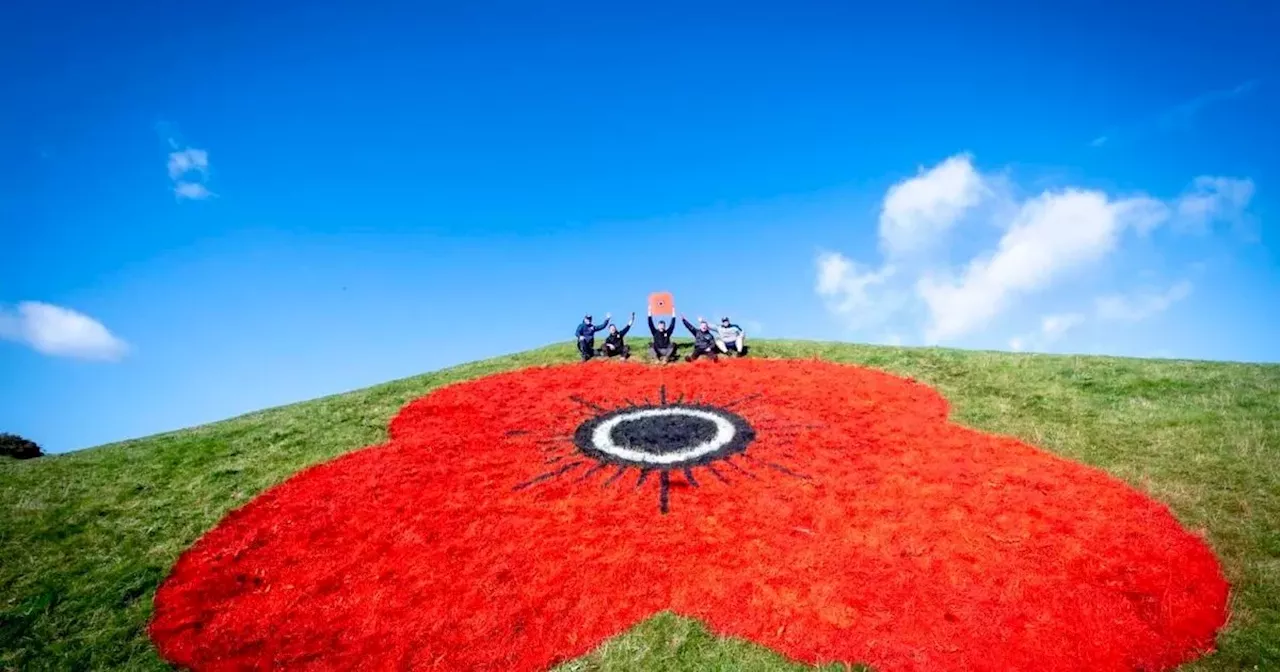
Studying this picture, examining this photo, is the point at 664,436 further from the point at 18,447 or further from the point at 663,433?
the point at 18,447

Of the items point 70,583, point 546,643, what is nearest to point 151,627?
point 70,583

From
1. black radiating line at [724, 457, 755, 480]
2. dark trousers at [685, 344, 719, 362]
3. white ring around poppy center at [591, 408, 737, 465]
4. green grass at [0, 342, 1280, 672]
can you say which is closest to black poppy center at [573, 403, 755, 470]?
white ring around poppy center at [591, 408, 737, 465]

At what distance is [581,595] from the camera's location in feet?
25.9

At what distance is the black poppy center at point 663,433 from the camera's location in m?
12.1

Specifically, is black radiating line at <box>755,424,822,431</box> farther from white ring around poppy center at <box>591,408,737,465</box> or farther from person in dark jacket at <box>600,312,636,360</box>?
person in dark jacket at <box>600,312,636,360</box>

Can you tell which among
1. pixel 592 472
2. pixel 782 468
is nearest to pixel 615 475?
pixel 592 472

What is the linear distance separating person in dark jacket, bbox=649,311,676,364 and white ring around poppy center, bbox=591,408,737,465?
203 inches

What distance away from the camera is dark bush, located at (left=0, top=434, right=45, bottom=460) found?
52.3 ft

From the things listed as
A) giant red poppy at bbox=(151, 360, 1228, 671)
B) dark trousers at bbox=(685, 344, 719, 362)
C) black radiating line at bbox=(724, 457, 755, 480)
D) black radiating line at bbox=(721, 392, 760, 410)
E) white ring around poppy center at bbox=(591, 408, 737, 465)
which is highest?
dark trousers at bbox=(685, 344, 719, 362)

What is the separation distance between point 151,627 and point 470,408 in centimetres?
780

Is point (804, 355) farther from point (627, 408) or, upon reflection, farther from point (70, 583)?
point (70, 583)

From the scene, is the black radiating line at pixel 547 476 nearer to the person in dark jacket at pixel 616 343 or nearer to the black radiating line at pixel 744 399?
the black radiating line at pixel 744 399

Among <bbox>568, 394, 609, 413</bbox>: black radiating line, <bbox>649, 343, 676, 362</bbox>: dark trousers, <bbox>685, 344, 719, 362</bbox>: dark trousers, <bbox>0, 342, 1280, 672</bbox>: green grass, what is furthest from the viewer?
<bbox>685, 344, 719, 362</bbox>: dark trousers

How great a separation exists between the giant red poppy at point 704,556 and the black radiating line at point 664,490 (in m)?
0.04
